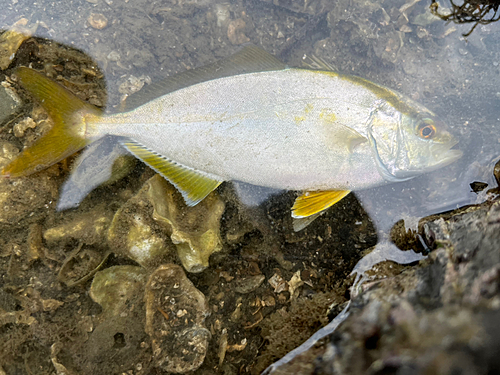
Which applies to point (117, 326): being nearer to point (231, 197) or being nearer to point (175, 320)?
point (175, 320)

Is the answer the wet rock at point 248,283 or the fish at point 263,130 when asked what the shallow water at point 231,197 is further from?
the fish at point 263,130

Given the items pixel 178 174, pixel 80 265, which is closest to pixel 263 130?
pixel 178 174

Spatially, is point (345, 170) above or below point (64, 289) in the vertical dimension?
above

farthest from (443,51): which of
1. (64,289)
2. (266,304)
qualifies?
(64,289)

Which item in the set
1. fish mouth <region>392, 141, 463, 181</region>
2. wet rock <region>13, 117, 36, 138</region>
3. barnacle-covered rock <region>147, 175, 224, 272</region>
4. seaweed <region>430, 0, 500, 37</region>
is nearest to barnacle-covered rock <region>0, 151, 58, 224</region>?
wet rock <region>13, 117, 36, 138</region>

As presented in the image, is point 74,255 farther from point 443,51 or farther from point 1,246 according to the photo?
point 443,51

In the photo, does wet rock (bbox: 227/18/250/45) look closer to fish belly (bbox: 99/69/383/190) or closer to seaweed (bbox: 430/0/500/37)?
fish belly (bbox: 99/69/383/190)
